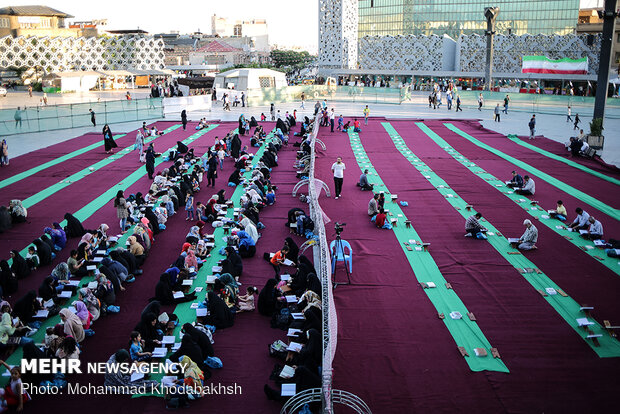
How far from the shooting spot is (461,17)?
90.7 metres

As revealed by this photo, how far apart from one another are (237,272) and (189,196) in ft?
15.5

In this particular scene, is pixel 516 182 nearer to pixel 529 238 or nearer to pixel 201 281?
pixel 529 238

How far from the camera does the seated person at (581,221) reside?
13.0 m

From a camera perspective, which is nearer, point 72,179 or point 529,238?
point 529,238

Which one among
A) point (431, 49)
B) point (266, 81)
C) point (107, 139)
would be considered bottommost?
point (107, 139)

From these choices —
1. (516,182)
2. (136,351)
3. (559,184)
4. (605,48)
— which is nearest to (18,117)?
(136,351)

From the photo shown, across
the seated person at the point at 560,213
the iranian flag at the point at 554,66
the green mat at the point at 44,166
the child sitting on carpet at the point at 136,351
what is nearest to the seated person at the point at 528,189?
the seated person at the point at 560,213

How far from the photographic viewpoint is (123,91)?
193 feet

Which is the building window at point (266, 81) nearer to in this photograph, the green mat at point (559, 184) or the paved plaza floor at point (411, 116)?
the paved plaza floor at point (411, 116)

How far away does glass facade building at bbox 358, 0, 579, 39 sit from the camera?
80.4 meters

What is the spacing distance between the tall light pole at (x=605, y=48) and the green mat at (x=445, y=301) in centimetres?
1513

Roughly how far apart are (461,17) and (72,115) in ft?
253

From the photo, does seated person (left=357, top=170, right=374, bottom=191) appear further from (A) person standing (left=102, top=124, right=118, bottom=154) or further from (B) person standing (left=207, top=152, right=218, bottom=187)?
(A) person standing (left=102, top=124, right=118, bottom=154)

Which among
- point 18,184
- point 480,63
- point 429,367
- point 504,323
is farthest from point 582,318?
point 480,63
